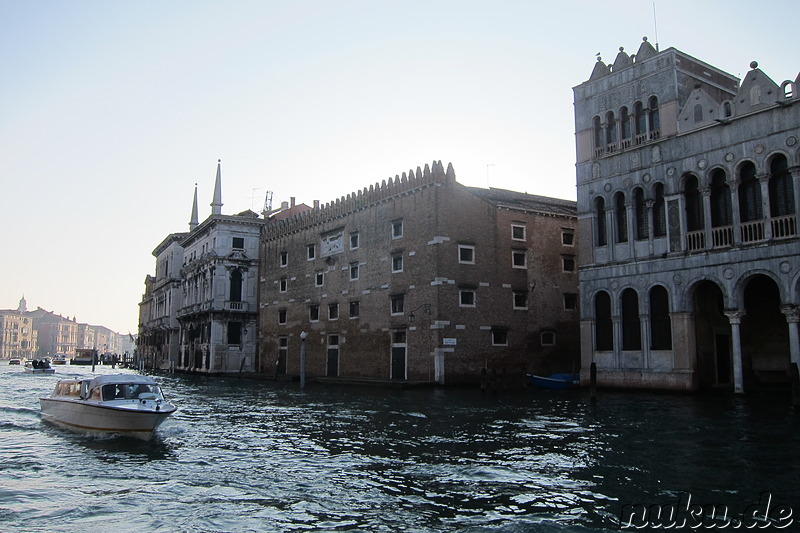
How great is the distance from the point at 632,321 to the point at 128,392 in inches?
785

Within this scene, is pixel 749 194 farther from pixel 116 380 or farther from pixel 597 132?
pixel 116 380

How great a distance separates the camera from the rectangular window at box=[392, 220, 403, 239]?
1431 inches

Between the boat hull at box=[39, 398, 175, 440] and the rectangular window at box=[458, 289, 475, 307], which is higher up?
the rectangular window at box=[458, 289, 475, 307]

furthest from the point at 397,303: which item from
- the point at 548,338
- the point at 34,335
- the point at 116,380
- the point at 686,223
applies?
the point at 34,335

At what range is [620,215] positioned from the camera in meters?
28.9

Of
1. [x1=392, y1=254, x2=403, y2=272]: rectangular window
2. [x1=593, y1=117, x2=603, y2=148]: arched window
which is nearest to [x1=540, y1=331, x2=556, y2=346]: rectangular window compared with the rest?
[x1=392, y1=254, x2=403, y2=272]: rectangular window

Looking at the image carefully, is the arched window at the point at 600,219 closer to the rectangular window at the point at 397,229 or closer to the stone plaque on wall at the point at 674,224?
the stone plaque on wall at the point at 674,224

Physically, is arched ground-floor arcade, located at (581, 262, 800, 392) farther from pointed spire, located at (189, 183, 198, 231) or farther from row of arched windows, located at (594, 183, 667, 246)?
pointed spire, located at (189, 183, 198, 231)

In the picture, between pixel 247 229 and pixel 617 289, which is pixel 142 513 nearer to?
pixel 617 289

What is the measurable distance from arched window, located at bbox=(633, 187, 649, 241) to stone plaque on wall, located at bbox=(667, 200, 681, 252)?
1396 mm

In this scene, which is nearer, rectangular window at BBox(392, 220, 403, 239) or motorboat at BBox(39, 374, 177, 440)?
motorboat at BBox(39, 374, 177, 440)

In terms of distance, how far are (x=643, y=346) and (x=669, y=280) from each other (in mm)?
2969

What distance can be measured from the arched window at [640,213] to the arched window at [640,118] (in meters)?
2.51

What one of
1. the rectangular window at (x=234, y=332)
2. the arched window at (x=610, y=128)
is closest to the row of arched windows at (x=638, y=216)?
the arched window at (x=610, y=128)
